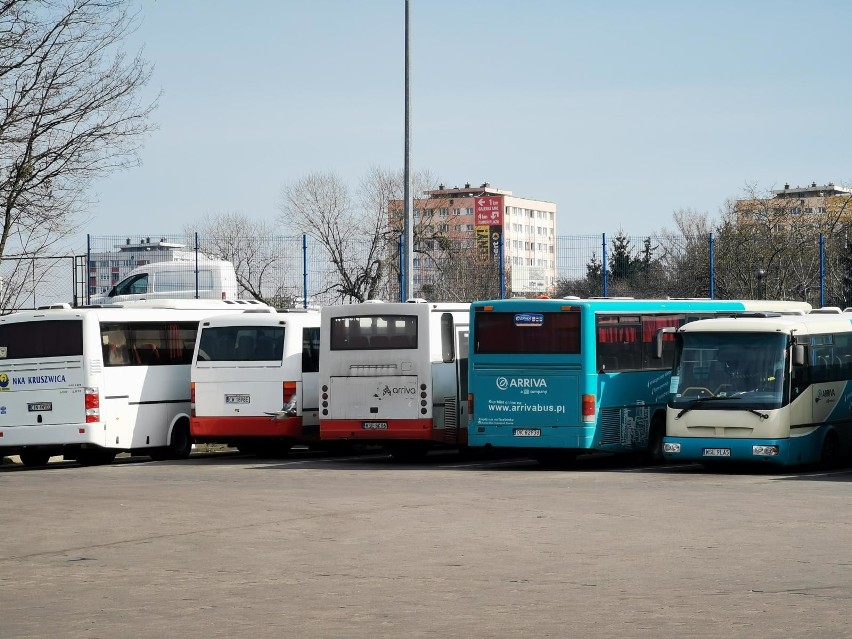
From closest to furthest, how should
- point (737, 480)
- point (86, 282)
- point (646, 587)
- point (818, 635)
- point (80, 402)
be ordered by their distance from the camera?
point (818, 635) → point (646, 587) → point (737, 480) → point (80, 402) → point (86, 282)

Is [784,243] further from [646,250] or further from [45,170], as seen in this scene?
[45,170]

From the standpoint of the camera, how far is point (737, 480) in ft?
68.7

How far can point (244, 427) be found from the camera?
2608 centimetres

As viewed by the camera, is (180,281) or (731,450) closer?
(731,450)

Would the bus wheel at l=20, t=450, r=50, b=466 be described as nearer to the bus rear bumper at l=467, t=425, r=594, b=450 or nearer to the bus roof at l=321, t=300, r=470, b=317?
the bus roof at l=321, t=300, r=470, b=317

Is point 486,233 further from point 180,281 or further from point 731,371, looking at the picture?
point 731,371

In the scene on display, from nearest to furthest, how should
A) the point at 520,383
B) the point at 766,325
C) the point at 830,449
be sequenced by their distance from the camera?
the point at 766,325, the point at 830,449, the point at 520,383

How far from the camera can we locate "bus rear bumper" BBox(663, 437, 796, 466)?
2173 centimetres

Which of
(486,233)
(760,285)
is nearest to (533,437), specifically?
(760,285)

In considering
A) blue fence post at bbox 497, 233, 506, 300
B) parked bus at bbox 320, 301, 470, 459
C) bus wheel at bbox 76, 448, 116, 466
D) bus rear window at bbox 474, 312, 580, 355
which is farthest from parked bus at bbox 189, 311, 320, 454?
blue fence post at bbox 497, 233, 506, 300

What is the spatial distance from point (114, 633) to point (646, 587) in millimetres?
4098

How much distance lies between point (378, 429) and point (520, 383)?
8.85 ft

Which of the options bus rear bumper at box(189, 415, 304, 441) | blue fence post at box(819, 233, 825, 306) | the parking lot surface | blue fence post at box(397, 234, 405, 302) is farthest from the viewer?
blue fence post at box(819, 233, 825, 306)

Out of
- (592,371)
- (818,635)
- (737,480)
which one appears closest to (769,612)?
(818,635)
